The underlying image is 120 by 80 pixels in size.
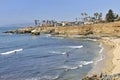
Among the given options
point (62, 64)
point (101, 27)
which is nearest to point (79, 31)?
point (101, 27)

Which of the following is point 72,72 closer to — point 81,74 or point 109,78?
point 81,74

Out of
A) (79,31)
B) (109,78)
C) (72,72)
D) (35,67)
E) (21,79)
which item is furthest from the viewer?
(79,31)

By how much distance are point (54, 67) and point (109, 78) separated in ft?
49.1

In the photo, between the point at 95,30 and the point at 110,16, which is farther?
the point at 110,16

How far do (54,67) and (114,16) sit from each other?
9060cm

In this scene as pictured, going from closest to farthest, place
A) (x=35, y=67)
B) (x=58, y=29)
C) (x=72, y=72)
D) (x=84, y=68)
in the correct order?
(x=72, y=72) → (x=84, y=68) → (x=35, y=67) → (x=58, y=29)

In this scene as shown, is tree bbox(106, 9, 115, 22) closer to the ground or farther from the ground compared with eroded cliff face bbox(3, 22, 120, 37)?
farther from the ground

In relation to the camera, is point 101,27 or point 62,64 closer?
point 62,64

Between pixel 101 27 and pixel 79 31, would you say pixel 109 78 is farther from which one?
pixel 79 31

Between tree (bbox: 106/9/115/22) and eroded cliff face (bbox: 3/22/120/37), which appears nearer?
eroded cliff face (bbox: 3/22/120/37)

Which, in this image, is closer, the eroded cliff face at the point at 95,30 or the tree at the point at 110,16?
the eroded cliff face at the point at 95,30

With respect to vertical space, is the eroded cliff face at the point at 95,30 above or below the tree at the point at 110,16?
below

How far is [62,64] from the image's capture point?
39031 mm

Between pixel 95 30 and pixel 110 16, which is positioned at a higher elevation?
pixel 110 16
